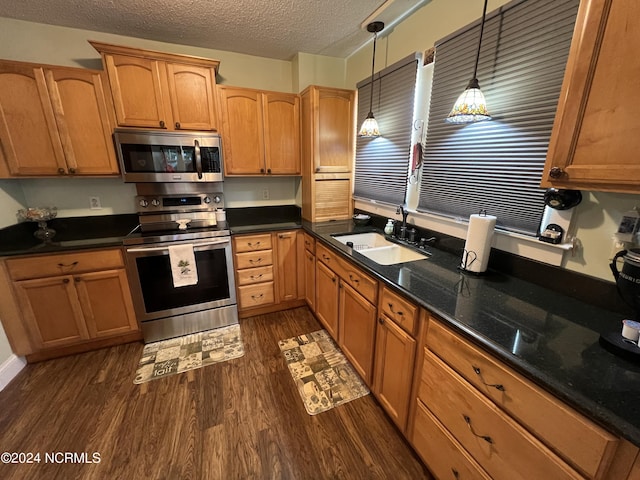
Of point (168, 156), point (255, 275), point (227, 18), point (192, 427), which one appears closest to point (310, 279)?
point (255, 275)

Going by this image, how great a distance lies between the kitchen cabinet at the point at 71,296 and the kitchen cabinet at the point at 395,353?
2.03 m

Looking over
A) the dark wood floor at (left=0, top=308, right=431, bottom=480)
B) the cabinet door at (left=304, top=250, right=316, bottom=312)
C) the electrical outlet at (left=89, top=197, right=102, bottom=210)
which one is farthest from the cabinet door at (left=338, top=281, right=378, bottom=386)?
the electrical outlet at (left=89, top=197, right=102, bottom=210)

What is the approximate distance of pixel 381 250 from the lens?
2.06m

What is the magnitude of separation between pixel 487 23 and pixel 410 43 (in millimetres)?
631

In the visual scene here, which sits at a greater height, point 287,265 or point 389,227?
point 389,227

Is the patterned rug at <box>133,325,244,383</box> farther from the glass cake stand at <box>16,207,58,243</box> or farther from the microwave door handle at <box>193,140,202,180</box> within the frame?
the microwave door handle at <box>193,140,202,180</box>

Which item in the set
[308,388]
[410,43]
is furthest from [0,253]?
[410,43]

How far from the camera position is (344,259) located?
1.82m

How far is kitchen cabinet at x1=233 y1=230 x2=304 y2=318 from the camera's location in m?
2.50

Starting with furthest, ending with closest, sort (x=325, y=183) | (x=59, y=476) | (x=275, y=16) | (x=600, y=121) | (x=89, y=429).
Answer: (x=325, y=183) < (x=275, y=16) < (x=89, y=429) < (x=59, y=476) < (x=600, y=121)

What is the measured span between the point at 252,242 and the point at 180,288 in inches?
28.5

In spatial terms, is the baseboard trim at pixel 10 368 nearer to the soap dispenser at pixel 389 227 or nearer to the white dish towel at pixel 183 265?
the white dish towel at pixel 183 265

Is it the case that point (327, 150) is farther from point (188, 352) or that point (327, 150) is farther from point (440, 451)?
point (440, 451)

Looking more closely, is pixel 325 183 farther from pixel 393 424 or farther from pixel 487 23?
pixel 393 424
